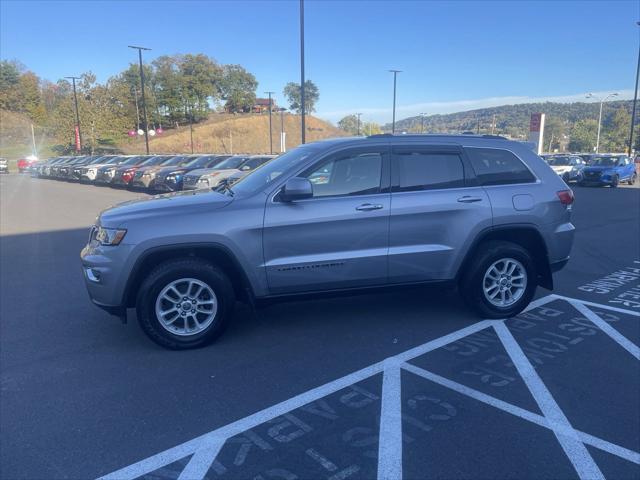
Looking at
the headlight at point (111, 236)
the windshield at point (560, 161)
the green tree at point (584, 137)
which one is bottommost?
the headlight at point (111, 236)

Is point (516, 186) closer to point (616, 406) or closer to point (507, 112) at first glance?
point (616, 406)

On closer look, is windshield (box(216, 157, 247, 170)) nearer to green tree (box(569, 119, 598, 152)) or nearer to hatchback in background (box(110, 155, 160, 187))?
hatchback in background (box(110, 155, 160, 187))

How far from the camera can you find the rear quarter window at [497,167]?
5125 mm

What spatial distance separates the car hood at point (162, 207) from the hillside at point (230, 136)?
2923 inches

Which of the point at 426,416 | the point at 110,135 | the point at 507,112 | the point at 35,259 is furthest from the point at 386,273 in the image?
the point at 507,112

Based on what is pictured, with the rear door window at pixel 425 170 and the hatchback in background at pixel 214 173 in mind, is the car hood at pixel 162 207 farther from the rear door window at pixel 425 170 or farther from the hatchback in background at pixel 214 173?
the hatchback in background at pixel 214 173

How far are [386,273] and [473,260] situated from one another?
39.5 inches

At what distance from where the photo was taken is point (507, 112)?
3307 inches

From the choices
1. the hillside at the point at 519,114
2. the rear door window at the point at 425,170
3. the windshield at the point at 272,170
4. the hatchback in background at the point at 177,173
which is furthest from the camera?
the hillside at the point at 519,114

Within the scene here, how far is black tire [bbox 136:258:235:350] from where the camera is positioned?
14.2ft

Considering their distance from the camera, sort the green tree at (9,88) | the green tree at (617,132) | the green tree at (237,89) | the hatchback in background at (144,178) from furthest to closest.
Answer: the green tree at (237,89)
the green tree at (9,88)
the green tree at (617,132)
the hatchback in background at (144,178)

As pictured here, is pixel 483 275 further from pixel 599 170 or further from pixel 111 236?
pixel 599 170

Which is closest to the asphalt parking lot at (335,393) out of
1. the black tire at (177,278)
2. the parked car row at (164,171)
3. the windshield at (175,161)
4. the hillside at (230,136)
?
the black tire at (177,278)

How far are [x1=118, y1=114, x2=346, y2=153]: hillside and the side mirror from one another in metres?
75.0
